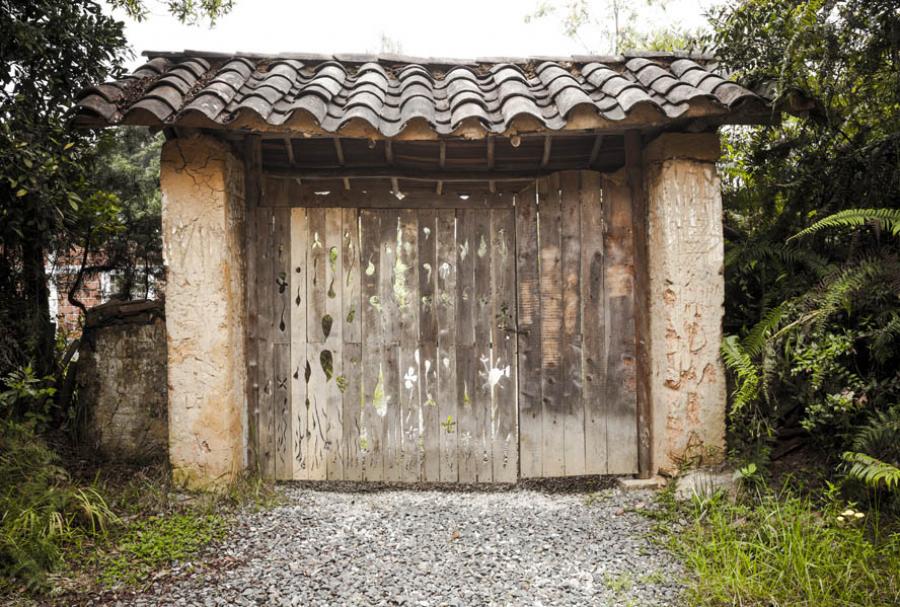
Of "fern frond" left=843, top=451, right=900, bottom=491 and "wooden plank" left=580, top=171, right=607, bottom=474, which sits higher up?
"wooden plank" left=580, top=171, right=607, bottom=474

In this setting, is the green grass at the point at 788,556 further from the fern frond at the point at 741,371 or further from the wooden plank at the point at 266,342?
the wooden plank at the point at 266,342

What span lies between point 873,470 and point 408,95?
3118 millimetres

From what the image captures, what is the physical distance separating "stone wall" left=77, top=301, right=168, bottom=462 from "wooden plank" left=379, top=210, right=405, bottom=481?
163 centimetres

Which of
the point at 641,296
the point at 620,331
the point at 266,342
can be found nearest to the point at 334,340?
the point at 266,342

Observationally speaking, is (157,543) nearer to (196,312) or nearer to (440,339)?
(196,312)

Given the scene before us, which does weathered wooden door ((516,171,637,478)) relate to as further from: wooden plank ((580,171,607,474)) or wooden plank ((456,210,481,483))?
wooden plank ((456,210,481,483))

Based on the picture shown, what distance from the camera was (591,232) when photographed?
3.89 meters

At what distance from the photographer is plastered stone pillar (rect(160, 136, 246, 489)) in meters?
3.40

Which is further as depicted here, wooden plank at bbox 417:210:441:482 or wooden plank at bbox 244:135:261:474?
wooden plank at bbox 417:210:441:482

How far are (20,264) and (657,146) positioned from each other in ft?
14.4

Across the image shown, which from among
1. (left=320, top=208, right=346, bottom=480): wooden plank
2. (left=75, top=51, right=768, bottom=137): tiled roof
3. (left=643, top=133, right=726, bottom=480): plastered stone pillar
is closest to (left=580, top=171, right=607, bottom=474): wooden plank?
(left=643, top=133, right=726, bottom=480): plastered stone pillar

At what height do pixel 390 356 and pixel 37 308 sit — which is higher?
pixel 37 308

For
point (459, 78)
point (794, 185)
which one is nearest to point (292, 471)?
point (459, 78)

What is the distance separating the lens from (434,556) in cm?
289
